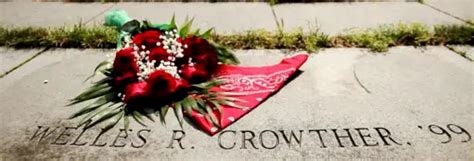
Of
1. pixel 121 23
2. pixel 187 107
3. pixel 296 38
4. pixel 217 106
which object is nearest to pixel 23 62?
pixel 121 23

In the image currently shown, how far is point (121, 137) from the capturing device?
1.98 m

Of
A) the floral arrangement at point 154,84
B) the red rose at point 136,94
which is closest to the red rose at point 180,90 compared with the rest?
the floral arrangement at point 154,84

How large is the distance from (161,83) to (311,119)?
29.7 inches

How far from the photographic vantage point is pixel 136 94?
7.14 feet

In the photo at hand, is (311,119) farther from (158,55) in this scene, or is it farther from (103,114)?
(103,114)

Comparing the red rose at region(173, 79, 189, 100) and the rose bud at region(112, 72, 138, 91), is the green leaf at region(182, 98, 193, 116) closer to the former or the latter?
the red rose at region(173, 79, 189, 100)

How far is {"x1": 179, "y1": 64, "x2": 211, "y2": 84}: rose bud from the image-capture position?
2.36 meters

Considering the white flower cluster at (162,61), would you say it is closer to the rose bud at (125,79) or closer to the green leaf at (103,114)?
the rose bud at (125,79)

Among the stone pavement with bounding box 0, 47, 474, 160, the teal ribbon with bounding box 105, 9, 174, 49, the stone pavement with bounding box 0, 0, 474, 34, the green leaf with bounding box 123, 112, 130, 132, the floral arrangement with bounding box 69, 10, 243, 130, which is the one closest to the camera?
the stone pavement with bounding box 0, 47, 474, 160

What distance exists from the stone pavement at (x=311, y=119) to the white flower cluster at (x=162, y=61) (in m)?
0.34

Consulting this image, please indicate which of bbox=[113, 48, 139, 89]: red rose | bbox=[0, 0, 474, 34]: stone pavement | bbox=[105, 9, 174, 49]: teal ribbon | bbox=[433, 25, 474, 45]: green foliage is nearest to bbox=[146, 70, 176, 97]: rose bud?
bbox=[113, 48, 139, 89]: red rose

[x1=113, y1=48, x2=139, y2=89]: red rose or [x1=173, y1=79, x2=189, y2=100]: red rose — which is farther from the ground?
[x1=113, y1=48, x2=139, y2=89]: red rose

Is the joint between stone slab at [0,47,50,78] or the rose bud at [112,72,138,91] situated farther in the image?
the joint between stone slab at [0,47,50,78]

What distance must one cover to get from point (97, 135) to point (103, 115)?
0.54ft
